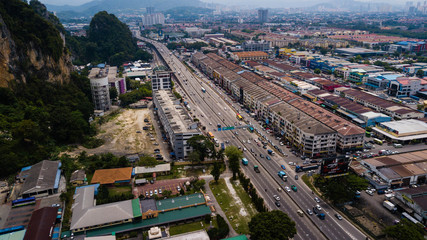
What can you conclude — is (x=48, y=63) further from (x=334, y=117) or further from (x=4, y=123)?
(x=334, y=117)

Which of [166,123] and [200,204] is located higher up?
[166,123]

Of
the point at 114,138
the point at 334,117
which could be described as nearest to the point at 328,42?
the point at 334,117

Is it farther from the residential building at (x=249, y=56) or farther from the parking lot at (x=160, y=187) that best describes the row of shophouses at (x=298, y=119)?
the residential building at (x=249, y=56)

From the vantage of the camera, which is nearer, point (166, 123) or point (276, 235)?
point (276, 235)

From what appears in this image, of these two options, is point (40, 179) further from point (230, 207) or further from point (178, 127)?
point (230, 207)

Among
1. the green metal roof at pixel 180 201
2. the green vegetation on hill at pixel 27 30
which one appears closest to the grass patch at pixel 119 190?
the green metal roof at pixel 180 201

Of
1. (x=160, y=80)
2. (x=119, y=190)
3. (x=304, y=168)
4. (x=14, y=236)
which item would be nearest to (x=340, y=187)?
(x=304, y=168)
